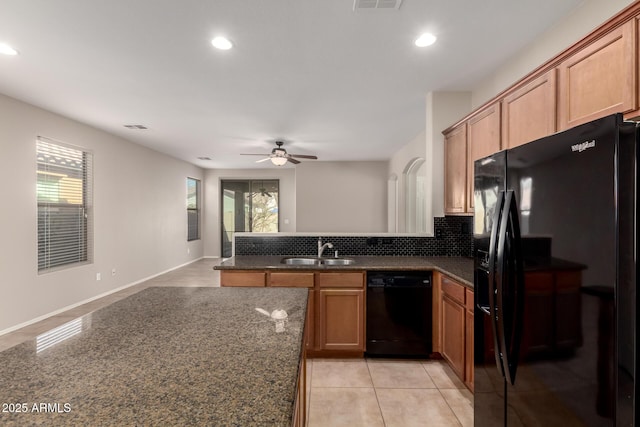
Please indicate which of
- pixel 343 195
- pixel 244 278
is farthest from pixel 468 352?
pixel 343 195

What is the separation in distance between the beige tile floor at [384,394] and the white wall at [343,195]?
5.40 metres

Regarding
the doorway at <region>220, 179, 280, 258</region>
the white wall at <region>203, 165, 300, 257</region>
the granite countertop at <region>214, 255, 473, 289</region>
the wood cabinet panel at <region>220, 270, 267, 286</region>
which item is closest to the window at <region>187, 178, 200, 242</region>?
the white wall at <region>203, 165, 300, 257</region>

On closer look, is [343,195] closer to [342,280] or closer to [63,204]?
[342,280]

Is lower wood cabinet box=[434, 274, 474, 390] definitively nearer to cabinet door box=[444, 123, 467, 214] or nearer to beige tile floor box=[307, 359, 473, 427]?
beige tile floor box=[307, 359, 473, 427]

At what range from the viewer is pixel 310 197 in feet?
26.9

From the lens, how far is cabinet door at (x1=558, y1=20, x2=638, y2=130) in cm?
133

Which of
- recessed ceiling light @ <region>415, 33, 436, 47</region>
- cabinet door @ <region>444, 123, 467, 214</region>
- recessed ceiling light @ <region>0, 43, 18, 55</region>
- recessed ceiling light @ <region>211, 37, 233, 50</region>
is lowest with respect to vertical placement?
cabinet door @ <region>444, 123, 467, 214</region>

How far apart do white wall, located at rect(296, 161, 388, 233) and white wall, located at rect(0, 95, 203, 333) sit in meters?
3.15

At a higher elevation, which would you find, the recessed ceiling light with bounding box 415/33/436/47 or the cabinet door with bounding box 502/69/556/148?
the recessed ceiling light with bounding box 415/33/436/47

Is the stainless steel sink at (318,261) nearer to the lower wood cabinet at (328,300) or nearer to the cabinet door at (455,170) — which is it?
the lower wood cabinet at (328,300)

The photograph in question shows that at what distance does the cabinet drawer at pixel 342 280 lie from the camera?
112 inches

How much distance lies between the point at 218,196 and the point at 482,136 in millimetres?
7823

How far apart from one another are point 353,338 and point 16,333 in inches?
150

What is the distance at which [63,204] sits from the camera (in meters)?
4.36
